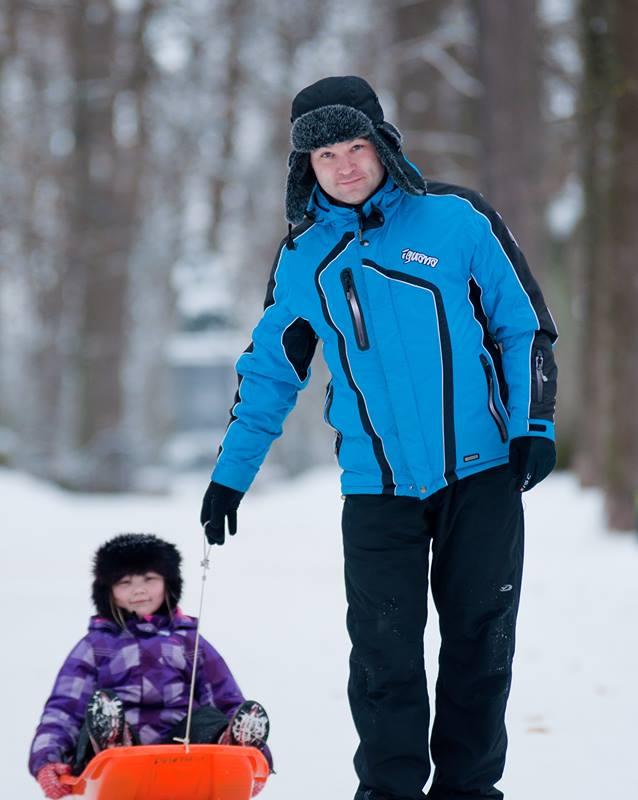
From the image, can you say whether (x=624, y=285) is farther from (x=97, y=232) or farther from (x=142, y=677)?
(x=97, y=232)

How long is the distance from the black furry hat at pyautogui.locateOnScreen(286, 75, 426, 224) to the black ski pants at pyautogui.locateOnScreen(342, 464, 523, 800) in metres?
0.73

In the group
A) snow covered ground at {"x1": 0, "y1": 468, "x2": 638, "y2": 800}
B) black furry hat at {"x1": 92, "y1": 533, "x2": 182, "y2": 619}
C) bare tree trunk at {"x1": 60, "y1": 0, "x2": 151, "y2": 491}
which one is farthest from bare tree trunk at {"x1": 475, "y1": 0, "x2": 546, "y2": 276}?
black furry hat at {"x1": 92, "y1": 533, "x2": 182, "y2": 619}

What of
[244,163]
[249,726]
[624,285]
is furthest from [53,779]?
[244,163]

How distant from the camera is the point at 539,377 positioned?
124 inches

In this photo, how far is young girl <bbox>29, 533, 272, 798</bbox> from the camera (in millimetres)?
3330

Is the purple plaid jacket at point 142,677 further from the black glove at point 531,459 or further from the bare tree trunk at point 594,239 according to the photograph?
the bare tree trunk at point 594,239

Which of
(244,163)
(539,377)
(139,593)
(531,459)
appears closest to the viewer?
(531,459)

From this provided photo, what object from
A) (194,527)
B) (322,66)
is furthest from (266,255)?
(194,527)

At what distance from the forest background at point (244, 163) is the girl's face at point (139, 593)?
630 cm

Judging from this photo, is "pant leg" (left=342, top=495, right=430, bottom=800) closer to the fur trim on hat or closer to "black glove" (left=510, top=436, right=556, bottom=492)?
"black glove" (left=510, top=436, right=556, bottom=492)

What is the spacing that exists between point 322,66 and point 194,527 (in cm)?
1272

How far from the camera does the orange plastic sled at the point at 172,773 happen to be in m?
3.08

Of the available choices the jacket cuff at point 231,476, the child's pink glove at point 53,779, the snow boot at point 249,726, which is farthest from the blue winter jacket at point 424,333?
the child's pink glove at point 53,779

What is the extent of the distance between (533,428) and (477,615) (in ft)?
1.51
